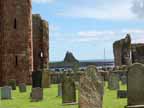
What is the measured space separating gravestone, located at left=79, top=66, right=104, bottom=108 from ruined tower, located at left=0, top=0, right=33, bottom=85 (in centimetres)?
2512

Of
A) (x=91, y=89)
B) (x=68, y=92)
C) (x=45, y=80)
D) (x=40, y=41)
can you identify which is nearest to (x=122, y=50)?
(x=40, y=41)

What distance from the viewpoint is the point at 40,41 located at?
49.4 meters

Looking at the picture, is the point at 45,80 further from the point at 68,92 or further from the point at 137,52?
the point at 137,52

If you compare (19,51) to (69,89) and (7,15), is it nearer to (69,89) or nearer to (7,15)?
(7,15)

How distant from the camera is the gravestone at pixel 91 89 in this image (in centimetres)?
1484

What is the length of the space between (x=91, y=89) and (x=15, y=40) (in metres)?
25.9

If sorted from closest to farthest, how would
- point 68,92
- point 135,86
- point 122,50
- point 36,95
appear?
point 135,86, point 68,92, point 36,95, point 122,50

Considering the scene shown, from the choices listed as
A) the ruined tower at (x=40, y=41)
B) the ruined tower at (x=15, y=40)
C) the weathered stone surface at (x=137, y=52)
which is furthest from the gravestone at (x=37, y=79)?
the weathered stone surface at (x=137, y=52)

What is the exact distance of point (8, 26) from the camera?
1576 inches

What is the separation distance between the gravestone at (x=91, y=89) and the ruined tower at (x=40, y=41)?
3407cm

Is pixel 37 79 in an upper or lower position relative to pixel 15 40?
lower

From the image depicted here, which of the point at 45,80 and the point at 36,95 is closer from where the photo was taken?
the point at 36,95

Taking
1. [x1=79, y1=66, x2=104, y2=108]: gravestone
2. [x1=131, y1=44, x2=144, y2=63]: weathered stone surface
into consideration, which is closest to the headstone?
[x1=79, y1=66, x2=104, y2=108]: gravestone

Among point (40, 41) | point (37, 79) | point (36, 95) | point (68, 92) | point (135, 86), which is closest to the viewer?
point (135, 86)
